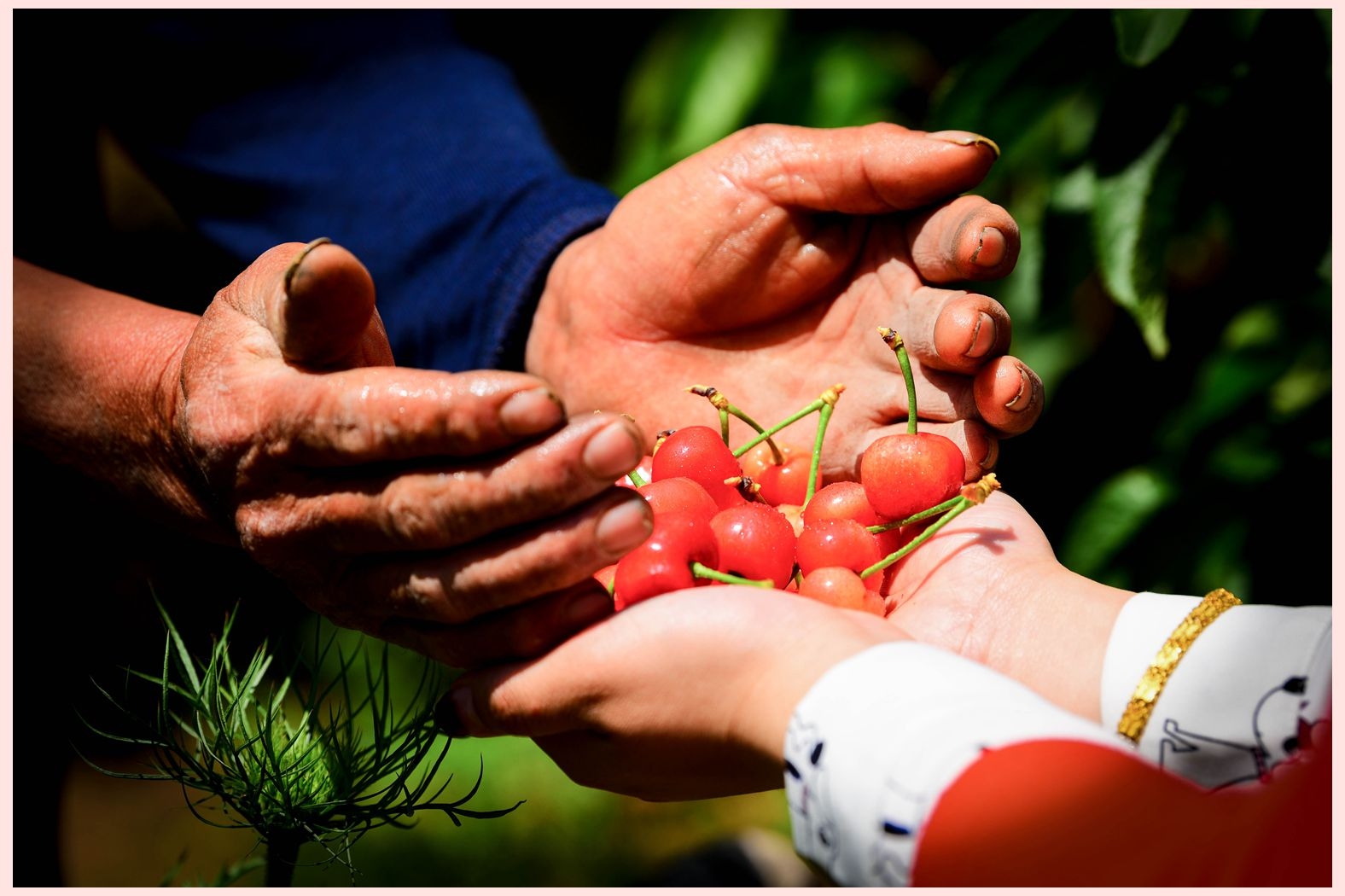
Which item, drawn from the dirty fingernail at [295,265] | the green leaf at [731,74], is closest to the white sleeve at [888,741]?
the dirty fingernail at [295,265]

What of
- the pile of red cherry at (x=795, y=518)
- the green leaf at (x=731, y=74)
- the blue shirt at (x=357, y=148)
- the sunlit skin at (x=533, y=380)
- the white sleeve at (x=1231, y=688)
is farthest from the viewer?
the green leaf at (x=731, y=74)

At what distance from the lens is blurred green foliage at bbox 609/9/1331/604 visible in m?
1.36

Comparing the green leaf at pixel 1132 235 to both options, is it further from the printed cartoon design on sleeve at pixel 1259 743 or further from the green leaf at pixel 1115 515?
the printed cartoon design on sleeve at pixel 1259 743

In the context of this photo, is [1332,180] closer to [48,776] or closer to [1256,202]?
[1256,202]

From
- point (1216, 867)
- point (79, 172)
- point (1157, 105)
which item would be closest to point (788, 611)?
point (1216, 867)

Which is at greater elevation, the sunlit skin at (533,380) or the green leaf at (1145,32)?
the green leaf at (1145,32)

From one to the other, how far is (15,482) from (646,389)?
3.10 feet

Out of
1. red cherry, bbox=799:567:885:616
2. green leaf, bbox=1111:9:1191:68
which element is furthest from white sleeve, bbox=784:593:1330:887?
green leaf, bbox=1111:9:1191:68

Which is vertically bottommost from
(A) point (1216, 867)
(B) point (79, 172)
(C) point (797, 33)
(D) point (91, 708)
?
(D) point (91, 708)

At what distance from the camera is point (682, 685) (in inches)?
37.5

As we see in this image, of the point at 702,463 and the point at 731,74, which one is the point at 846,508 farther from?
the point at 731,74

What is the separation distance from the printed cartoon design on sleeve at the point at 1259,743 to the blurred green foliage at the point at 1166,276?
0.62 metres

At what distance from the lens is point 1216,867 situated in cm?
75

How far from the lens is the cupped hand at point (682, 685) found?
0.92 metres
